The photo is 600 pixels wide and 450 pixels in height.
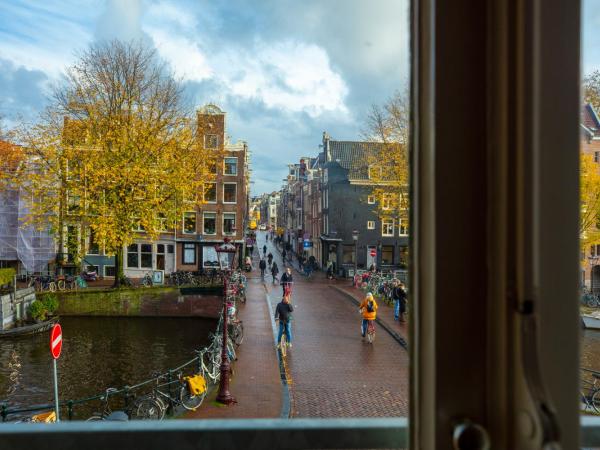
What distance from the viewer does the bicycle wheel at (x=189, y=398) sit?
609 centimetres

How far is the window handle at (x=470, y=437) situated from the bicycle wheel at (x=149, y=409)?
548 centimetres

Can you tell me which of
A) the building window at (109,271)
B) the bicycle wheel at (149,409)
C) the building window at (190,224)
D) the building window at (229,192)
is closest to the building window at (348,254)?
the building window at (229,192)

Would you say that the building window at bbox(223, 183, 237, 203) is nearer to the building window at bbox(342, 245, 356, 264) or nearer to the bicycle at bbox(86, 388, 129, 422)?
the building window at bbox(342, 245, 356, 264)

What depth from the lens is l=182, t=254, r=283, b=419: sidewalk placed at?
5766mm

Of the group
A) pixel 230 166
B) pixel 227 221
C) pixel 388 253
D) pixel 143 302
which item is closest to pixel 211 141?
pixel 230 166

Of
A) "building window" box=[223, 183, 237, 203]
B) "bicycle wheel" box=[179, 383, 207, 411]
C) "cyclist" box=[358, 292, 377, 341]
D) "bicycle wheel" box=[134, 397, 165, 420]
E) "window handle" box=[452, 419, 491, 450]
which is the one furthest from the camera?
"building window" box=[223, 183, 237, 203]

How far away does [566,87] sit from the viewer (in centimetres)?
65

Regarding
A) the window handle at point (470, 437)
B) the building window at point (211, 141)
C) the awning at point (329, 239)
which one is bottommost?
the awning at point (329, 239)

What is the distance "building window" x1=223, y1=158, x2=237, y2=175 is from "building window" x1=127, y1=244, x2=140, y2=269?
15.5 ft

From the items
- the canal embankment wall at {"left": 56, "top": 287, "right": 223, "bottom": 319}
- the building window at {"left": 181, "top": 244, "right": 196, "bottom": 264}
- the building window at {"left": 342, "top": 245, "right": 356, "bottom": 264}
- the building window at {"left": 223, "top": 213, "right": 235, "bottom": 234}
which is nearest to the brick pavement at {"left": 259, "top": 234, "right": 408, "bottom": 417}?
the canal embankment wall at {"left": 56, "top": 287, "right": 223, "bottom": 319}

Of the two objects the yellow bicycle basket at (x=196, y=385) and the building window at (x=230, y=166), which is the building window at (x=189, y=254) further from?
the yellow bicycle basket at (x=196, y=385)

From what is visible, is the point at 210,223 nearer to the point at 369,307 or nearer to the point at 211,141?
the point at 211,141

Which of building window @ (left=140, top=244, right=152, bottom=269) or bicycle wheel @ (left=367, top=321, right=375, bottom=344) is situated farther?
building window @ (left=140, top=244, right=152, bottom=269)

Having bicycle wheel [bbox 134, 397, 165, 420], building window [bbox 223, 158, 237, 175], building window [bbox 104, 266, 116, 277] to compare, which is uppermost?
building window [bbox 223, 158, 237, 175]
